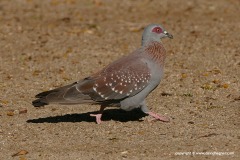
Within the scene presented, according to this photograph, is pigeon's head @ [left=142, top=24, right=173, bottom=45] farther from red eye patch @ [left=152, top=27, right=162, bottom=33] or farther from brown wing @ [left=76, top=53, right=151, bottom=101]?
brown wing @ [left=76, top=53, right=151, bottom=101]

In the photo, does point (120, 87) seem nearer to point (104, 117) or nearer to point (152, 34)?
point (104, 117)

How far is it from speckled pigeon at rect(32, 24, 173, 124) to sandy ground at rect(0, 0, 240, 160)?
30 centimetres

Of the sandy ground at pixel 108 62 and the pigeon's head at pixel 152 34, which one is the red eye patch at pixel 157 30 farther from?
the sandy ground at pixel 108 62

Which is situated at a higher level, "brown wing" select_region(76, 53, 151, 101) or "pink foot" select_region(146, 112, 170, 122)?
"brown wing" select_region(76, 53, 151, 101)

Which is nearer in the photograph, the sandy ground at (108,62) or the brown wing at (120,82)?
the sandy ground at (108,62)

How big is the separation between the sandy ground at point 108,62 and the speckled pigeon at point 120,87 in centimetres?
30

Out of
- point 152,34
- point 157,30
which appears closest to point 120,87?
point 152,34

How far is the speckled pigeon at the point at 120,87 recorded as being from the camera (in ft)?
28.0

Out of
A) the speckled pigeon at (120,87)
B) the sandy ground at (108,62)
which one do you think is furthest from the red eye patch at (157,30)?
the sandy ground at (108,62)

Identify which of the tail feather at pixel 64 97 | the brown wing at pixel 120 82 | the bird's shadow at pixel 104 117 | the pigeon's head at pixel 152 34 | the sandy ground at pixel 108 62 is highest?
the pigeon's head at pixel 152 34

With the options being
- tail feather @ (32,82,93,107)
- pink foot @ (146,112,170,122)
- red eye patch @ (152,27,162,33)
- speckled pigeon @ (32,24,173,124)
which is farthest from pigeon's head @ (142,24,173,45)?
tail feather @ (32,82,93,107)

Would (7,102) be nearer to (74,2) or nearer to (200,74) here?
(200,74)

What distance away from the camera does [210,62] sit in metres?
11.9

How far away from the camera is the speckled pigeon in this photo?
8531mm
